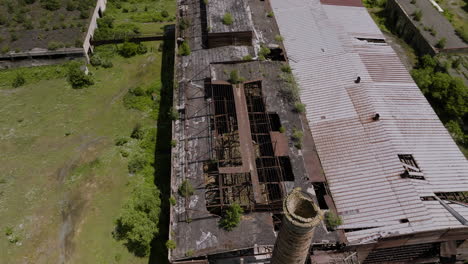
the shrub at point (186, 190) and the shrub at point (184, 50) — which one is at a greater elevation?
the shrub at point (184, 50)

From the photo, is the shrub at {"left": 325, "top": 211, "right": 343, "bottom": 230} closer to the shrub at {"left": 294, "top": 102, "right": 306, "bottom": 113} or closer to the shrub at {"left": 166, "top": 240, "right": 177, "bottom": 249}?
the shrub at {"left": 294, "top": 102, "right": 306, "bottom": 113}

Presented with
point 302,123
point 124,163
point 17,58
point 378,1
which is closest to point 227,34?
point 302,123

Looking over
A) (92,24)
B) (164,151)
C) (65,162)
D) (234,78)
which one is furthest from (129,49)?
(234,78)

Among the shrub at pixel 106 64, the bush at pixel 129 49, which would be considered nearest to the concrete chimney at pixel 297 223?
the shrub at pixel 106 64

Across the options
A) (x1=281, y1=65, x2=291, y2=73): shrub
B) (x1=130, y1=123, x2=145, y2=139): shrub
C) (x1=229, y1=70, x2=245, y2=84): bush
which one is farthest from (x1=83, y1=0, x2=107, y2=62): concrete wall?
(x1=281, y1=65, x2=291, y2=73): shrub

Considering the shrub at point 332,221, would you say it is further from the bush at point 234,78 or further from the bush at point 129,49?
the bush at point 129,49

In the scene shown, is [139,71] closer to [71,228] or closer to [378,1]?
[71,228]

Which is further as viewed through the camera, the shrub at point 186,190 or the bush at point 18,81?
the bush at point 18,81

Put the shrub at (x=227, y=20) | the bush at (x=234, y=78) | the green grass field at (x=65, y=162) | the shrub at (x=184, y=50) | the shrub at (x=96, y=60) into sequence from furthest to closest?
1. the shrub at (x=96, y=60)
2. the shrub at (x=227, y=20)
3. the shrub at (x=184, y=50)
4. the bush at (x=234, y=78)
5. the green grass field at (x=65, y=162)
